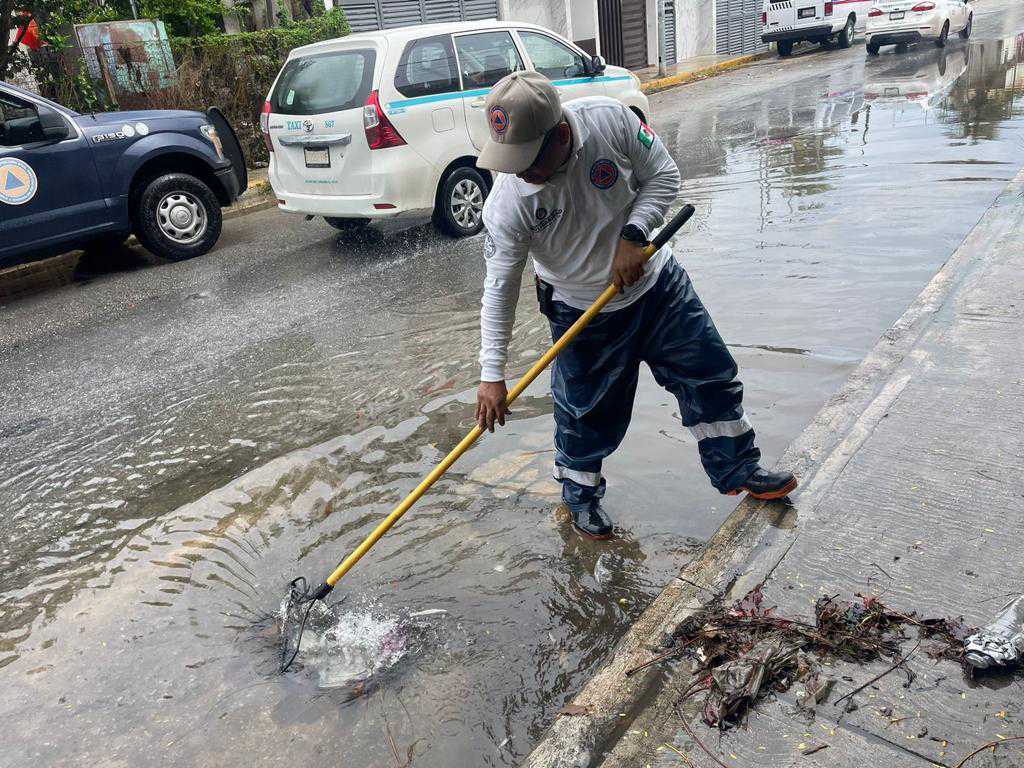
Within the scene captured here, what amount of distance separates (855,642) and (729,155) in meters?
8.95

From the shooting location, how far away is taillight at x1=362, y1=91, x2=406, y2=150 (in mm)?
7375

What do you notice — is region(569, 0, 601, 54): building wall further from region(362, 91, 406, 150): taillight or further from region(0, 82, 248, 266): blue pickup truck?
region(362, 91, 406, 150): taillight

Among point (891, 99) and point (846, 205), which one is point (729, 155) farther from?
point (891, 99)

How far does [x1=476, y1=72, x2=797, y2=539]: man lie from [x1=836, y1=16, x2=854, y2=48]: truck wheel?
74.1ft

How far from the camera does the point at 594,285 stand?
10.0 feet

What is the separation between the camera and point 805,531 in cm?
310

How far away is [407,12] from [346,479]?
54.1 feet

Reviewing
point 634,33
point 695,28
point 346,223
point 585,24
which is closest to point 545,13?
point 585,24

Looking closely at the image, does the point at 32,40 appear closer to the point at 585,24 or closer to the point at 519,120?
the point at 519,120

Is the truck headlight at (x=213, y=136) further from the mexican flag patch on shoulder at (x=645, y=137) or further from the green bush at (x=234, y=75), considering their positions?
the mexican flag patch on shoulder at (x=645, y=137)

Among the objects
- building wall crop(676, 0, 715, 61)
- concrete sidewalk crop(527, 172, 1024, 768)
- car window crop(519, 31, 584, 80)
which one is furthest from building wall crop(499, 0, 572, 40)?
concrete sidewalk crop(527, 172, 1024, 768)

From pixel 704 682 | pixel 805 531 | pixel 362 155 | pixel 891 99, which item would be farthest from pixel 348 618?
pixel 891 99

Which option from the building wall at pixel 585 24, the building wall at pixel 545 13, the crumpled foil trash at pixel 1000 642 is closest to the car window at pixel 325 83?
the crumpled foil trash at pixel 1000 642

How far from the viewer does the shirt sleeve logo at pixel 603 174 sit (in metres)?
2.84
